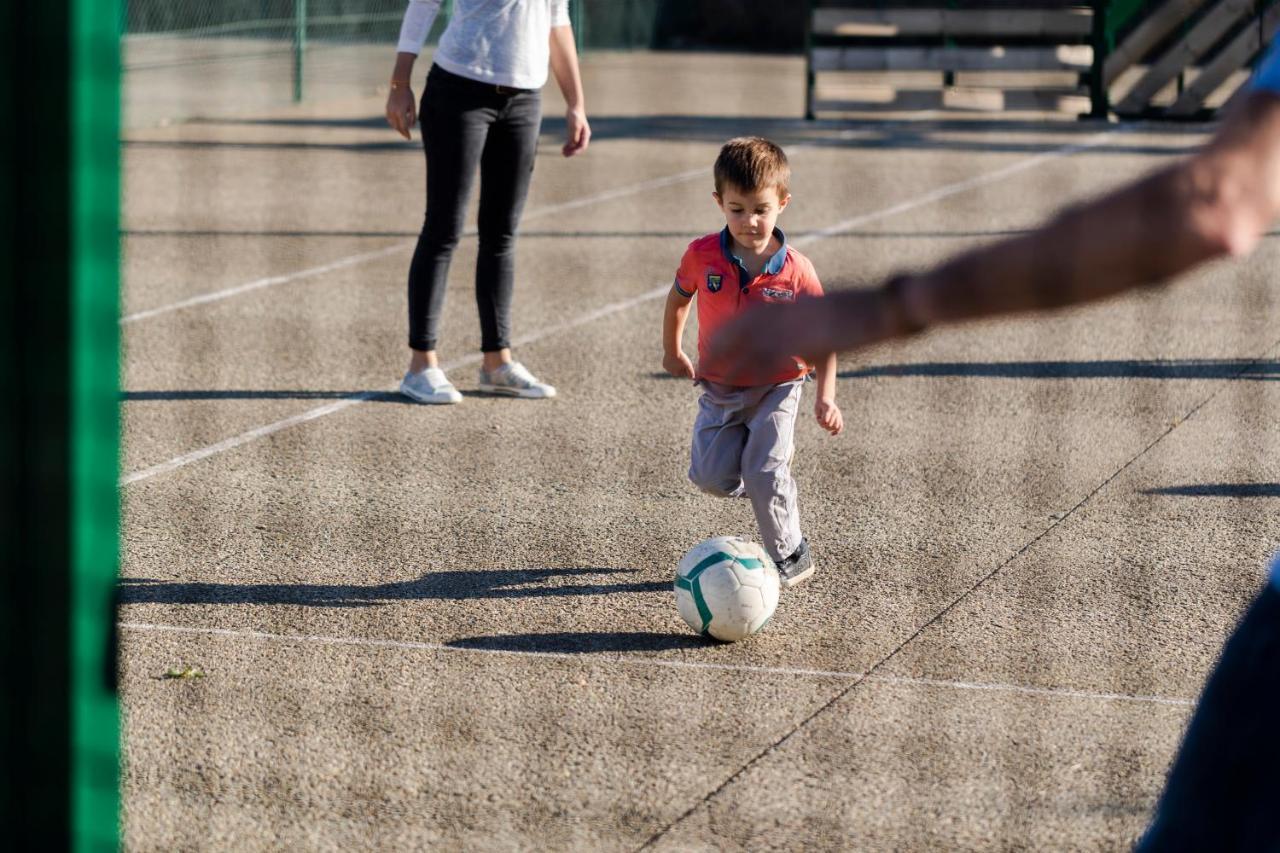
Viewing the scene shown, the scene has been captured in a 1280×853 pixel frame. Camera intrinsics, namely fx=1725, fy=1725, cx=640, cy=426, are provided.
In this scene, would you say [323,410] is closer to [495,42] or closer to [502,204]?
[502,204]

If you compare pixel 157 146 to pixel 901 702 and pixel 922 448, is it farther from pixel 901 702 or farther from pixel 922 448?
pixel 901 702

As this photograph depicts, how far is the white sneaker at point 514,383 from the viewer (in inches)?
273

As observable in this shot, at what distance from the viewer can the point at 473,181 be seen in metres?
6.52

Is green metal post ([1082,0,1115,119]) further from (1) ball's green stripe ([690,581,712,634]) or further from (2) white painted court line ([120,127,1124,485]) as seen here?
(1) ball's green stripe ([690,581,712,634])

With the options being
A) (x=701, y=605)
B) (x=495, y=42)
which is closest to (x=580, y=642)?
(x=701, y=605)

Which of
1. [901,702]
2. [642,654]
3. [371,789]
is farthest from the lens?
[642,654]

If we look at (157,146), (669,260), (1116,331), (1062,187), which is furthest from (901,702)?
(157,146)

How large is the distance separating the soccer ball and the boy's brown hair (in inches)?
36.8

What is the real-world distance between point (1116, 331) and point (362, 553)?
15.4ft

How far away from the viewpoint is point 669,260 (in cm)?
1043

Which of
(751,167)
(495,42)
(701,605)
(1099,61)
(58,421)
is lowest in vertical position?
(701,605)

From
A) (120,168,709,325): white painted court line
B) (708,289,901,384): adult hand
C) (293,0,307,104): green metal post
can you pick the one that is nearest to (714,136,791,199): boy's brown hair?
(708,289,901,384): adult hand

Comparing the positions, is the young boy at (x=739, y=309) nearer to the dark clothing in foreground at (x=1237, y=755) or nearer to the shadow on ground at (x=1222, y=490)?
the shadow on ground at (x=1222, y=490)

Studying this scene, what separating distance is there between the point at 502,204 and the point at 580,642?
2.66 m
